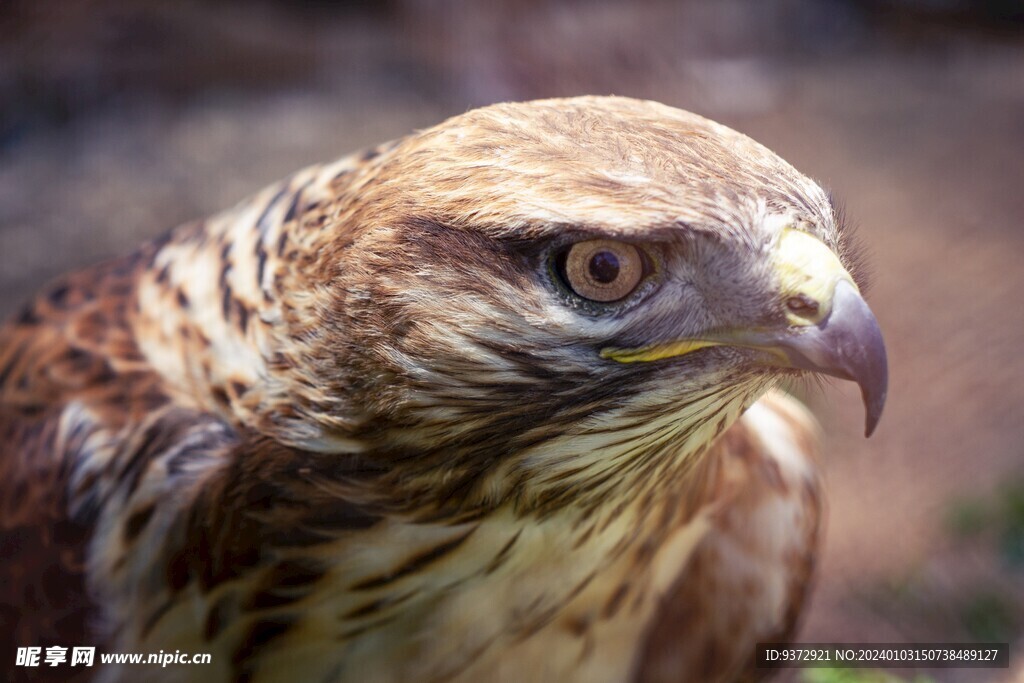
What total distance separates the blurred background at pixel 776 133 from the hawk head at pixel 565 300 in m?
1.80

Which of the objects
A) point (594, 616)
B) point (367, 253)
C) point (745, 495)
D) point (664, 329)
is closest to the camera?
point (664, 329)

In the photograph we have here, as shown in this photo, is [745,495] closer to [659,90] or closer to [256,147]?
Answer: [256,147]

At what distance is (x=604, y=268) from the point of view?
3.76ft

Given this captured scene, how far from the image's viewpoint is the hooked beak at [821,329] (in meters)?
1.12

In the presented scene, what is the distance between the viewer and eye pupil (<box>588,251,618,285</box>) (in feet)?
3.74

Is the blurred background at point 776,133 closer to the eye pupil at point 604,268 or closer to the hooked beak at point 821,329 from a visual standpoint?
the hooked beak at point 821,329

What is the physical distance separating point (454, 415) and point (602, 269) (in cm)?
27

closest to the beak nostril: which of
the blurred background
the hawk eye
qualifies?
the hawk eye

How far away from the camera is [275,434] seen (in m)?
1.43

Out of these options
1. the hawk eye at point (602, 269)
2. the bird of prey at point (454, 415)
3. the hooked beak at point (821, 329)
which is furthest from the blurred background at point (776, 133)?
the hawk eye at point (602, 269)

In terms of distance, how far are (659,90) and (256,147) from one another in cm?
198

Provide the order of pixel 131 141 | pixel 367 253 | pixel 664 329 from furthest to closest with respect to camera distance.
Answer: pixel 131 141 → pixel 367 253 → pixel 664 329

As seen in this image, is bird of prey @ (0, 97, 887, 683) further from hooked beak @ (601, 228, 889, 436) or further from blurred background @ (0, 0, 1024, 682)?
blurred background @ (0, 0, 1024, 682)

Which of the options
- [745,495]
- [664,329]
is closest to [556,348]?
[664,329]
